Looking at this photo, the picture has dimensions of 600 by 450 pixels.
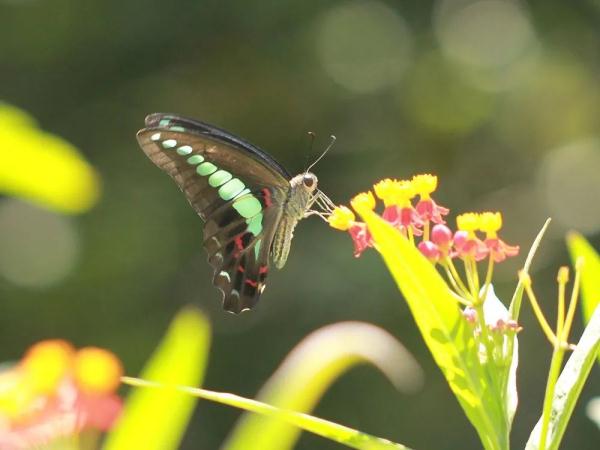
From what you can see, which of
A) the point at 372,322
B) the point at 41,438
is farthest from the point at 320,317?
the point at 41,438

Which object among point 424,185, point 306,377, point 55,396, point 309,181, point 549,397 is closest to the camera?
point 306,377

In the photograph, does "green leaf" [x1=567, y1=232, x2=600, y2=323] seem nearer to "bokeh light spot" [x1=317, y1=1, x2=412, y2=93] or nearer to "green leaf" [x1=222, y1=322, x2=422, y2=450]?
"green leaf" [x1=222, y1=322, x2=422, y2=450]

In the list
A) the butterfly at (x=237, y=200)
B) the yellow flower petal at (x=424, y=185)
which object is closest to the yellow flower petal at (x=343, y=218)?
the yellow flower petal at (x=424, y=185)

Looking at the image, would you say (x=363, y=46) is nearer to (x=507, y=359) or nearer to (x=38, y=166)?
(x=507, y=359)

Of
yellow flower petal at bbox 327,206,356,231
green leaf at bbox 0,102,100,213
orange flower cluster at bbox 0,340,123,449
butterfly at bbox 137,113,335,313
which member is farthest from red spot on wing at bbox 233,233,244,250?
green leaf at bbox 0,102,100,213

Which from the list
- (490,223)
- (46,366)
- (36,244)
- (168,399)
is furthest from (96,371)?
(36,244)

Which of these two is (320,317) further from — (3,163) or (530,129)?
(3,163)
